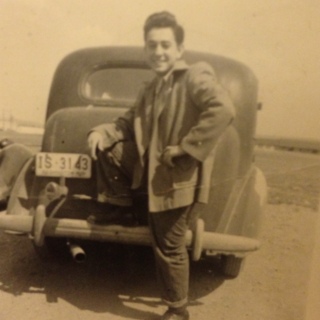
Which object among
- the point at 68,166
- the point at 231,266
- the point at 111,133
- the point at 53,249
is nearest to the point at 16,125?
the point at 68,166

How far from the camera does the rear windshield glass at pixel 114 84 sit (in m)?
2.05

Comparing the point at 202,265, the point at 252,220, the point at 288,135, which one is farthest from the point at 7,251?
the point at 288,135

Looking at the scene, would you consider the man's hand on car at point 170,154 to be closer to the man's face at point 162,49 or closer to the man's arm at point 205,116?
the man's arm at point 205,116

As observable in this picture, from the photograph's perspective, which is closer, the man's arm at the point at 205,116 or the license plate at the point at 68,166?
the man's arm at the point at 205,116

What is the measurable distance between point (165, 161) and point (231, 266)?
635 mm

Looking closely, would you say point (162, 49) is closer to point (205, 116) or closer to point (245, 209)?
point (205, 116)

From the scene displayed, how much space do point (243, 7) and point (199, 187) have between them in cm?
50

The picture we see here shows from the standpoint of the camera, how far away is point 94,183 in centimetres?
179

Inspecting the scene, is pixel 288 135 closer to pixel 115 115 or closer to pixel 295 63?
pixel 295 63

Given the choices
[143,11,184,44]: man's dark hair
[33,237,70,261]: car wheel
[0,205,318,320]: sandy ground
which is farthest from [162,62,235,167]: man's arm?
[33,237,70,261]: car wheel

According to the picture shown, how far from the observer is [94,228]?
1.71m

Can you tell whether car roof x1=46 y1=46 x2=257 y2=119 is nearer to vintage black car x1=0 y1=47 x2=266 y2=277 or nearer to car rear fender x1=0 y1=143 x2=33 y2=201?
vintage black car x1=0 y1=47 x2=266 y2=277

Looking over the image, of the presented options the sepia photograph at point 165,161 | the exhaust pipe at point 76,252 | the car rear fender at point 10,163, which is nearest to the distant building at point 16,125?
the sepia photograph at point 165,161

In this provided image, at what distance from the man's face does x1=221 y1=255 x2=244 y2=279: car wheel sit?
760 mm
